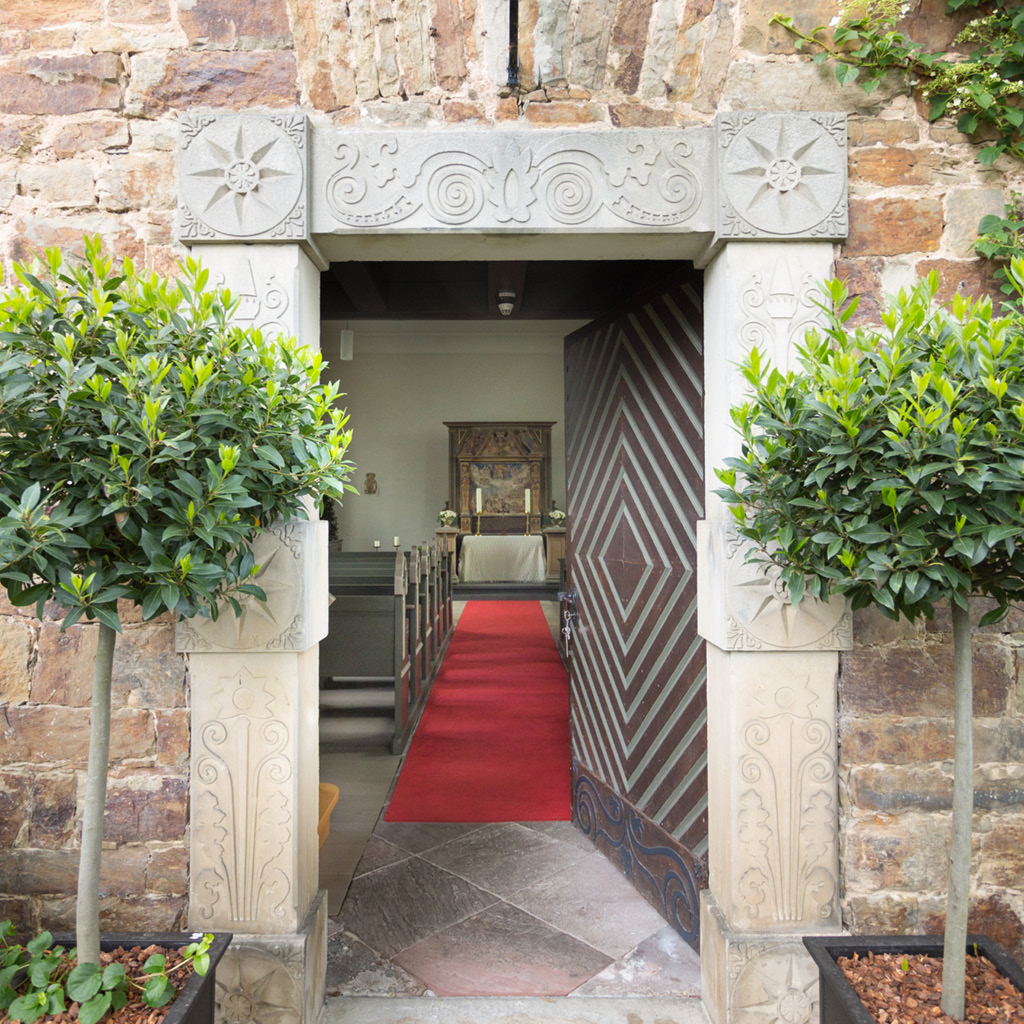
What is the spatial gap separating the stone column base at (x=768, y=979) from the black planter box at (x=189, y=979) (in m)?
1.21

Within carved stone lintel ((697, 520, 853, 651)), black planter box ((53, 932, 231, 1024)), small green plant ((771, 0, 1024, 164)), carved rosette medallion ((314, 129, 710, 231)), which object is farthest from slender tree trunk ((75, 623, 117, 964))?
small green plant ((771, 0, 1024, 164))

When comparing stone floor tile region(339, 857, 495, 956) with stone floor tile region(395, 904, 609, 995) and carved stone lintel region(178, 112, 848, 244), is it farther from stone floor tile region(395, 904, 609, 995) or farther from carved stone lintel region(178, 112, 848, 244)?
carved stone lintel region(178, 112, 848, 244)

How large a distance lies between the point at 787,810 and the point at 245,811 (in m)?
1.37

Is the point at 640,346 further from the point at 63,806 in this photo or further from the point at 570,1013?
the point at 63,806

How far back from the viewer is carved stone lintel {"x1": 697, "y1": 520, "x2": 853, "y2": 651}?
1.85 metres

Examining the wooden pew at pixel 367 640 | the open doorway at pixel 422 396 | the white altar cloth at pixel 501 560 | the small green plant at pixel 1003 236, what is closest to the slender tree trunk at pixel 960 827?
the small green plant at pixel 1003 236

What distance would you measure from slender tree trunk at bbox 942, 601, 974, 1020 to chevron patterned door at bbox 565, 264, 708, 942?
82cm

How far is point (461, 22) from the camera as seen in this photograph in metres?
1.90

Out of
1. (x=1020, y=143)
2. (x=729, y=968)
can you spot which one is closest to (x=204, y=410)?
(x=729, y=968)

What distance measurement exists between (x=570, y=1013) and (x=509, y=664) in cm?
424

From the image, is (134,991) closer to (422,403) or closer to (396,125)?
(396,125)

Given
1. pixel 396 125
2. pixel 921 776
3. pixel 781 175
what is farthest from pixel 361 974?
pixel 781 175

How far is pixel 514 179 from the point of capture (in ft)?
6.20

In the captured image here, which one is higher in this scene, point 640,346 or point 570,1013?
point 640,346
